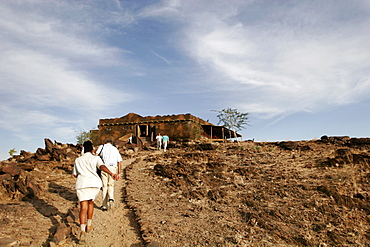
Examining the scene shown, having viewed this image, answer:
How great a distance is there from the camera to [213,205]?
29.7 feet

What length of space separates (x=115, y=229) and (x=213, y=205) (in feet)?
10.4

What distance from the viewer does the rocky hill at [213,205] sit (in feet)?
22.0

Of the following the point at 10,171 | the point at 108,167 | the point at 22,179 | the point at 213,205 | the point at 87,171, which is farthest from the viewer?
the point at 10,171

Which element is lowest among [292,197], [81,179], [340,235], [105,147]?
[340,235]

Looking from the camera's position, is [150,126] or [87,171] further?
[150,126]

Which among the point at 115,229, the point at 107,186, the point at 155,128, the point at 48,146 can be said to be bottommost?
the point at 115,229

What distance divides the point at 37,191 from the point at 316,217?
8651 mm

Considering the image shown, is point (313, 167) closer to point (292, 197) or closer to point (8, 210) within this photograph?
point (292, 197)

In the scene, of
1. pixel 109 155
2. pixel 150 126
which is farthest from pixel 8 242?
pixel 150 126

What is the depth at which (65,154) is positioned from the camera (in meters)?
17.4

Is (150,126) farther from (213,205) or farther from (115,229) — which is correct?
(115,229)

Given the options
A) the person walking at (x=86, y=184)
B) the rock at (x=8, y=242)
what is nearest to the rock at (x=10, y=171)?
the rock at (x=8, y=242)

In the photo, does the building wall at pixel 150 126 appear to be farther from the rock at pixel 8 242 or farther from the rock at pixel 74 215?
the rock at pixel 8 242

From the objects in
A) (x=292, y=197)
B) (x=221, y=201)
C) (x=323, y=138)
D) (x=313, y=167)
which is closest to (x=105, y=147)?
(x=221, y=201)
